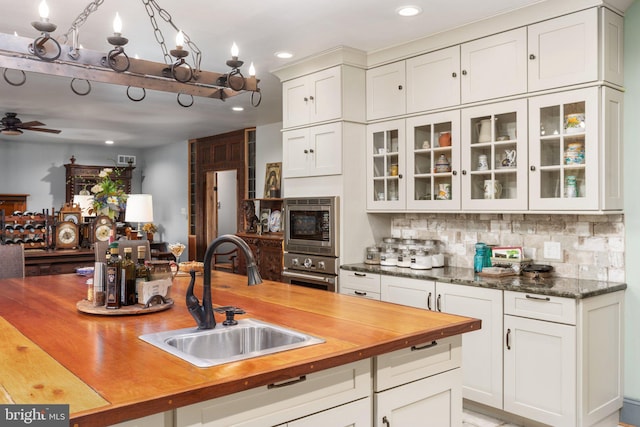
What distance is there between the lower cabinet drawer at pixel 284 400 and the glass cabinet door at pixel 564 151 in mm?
1956

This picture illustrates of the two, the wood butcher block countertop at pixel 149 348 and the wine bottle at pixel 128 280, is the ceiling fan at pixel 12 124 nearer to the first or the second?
the wood butcher block countertop at pixel 149 348

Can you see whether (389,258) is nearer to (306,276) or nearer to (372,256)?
(372,256)

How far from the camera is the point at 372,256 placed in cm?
417

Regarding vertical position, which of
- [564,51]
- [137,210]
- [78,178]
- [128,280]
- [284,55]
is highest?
[284,55]

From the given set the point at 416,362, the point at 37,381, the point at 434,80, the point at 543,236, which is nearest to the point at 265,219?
the point at 434,80

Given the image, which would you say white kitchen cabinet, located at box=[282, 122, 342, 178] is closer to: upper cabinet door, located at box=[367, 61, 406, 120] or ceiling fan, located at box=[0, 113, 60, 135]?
upper cabinet door, located at box=[367, 61, 406, 120]

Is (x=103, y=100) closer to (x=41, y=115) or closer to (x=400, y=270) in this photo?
(x=41, y=115)

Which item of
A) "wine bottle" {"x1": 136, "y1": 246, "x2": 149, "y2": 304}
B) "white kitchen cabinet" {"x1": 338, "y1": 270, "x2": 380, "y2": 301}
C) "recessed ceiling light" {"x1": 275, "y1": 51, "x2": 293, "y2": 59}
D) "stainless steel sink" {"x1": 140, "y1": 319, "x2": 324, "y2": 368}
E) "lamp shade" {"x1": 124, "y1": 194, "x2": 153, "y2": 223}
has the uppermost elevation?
"recessed ceiling light" {"x1": 275, "y1": 51, "x2": 293, "y2": 59}

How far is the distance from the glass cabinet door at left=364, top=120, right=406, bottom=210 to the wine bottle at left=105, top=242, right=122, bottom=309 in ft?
7.67

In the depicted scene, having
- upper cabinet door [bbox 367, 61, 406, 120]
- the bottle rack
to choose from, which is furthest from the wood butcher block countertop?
the bottle rack

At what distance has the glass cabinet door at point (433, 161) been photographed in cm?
362

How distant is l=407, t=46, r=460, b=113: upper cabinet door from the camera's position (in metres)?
3.60

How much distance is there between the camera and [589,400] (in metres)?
2.87

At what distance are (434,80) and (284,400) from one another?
9.39 feet
